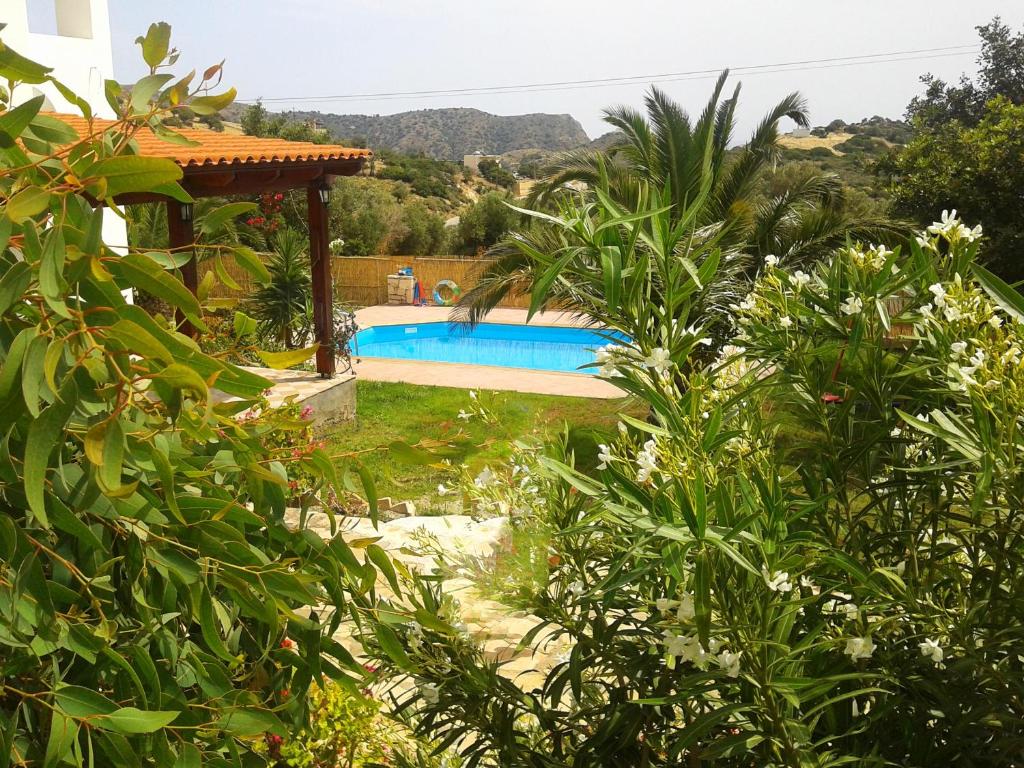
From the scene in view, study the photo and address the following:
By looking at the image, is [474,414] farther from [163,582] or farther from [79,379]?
[79,379]

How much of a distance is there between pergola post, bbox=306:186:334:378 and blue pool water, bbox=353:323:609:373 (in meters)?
7.86

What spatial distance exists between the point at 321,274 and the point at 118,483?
11628 mm

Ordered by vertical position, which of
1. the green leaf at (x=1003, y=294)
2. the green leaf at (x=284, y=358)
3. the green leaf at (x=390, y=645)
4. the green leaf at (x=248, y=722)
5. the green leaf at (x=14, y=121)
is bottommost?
the green leaf at (x=248, y=722)

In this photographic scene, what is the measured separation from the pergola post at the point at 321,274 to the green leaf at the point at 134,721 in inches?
430

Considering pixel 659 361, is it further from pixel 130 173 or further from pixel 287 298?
pixel 287 298

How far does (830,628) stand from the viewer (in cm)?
135

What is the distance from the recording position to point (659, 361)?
1337 millimetres

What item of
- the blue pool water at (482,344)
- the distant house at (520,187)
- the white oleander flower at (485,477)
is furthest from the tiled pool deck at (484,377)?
the distant house at (520,187)

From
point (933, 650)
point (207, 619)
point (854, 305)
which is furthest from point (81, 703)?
point (854, 305)

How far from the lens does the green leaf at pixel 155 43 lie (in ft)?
3.36

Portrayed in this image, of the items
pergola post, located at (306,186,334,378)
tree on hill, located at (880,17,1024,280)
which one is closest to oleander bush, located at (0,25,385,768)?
pergola post, located at (306,186,334,378)

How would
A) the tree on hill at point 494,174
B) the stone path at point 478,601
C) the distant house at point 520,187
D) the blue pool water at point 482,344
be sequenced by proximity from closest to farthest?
the stone path at point 478,601 → the blue pool water at point 482,344 → the distant house at point 520,187 → the tree on hill at point 494,174

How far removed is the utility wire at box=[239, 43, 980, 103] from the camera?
44250 mm

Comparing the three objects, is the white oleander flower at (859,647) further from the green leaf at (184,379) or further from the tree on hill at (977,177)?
the tree on hill at (977,177)
